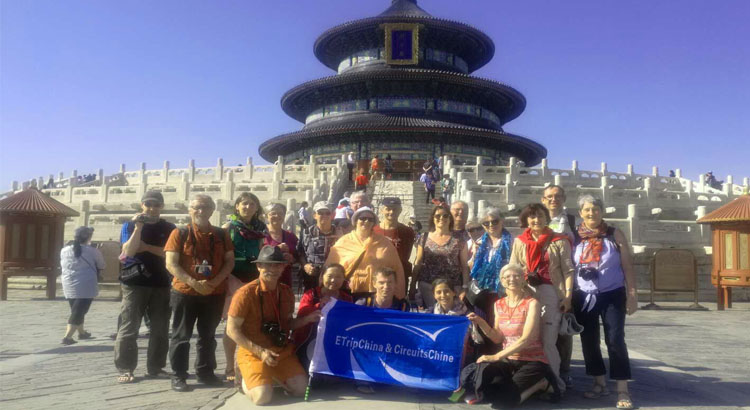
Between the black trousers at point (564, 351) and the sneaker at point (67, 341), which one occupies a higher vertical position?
the black trousers at point (564, 351)

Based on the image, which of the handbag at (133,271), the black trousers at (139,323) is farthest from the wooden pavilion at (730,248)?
the handbag at (133,271)

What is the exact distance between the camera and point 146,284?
5.83 m

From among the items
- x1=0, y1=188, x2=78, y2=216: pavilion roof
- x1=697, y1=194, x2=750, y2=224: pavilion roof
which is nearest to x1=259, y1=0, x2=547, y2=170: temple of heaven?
x1=0, y1=188, x2=78, y2=216: pavilion roof

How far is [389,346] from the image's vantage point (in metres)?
5.21

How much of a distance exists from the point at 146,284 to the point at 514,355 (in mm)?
3535

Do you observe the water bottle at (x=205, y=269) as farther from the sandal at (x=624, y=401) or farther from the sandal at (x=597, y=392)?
the sandal at (x=624, y=401)

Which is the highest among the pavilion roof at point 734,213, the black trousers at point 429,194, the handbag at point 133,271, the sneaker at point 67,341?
the black trousers at point 429,194

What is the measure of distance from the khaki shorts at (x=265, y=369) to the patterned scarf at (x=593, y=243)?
2684mm

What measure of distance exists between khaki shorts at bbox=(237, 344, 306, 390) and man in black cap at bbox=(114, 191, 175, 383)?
1.25 meters

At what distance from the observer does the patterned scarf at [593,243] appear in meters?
5.25

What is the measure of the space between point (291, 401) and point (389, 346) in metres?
0.95

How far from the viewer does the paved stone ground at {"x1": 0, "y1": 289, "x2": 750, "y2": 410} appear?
191 inches

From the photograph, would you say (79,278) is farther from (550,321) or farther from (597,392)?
(597,392)

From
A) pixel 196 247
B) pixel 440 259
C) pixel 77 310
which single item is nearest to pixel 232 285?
pixel 196 247
